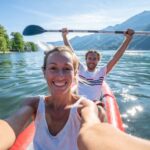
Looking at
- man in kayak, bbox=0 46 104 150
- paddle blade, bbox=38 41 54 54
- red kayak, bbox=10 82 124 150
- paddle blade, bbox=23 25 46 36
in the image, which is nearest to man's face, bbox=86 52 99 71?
red kayak, bbox=10 82 124 150

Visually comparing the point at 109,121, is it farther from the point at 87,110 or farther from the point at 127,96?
the point at 127,96

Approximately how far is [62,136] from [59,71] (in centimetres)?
63

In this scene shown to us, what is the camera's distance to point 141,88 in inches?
508

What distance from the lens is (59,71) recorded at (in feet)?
8.86

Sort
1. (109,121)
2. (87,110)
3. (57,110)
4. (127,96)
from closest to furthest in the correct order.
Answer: (87,110) < (57,110) < (109,121) < (127,96)

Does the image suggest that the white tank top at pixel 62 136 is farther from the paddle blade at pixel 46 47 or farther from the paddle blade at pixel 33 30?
the paddle blade at pixel 33 30

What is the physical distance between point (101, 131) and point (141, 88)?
39.2 ft

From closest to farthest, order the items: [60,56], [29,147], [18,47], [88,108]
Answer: [88,108]
[60,56]
[29,147]
[18,47]

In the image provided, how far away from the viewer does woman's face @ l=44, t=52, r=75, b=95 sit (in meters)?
2.70

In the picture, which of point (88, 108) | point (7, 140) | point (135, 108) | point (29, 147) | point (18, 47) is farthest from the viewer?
point (18, 47)

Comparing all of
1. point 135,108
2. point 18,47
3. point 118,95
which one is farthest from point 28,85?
point 18,47

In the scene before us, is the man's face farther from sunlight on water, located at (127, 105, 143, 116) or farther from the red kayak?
sunlight on water, located at (127, 105, 143, 116)

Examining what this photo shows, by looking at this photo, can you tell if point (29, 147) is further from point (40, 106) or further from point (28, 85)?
point (28, 85)

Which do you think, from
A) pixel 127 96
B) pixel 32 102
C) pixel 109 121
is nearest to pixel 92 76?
pixel 109 121
